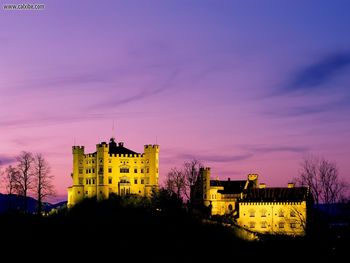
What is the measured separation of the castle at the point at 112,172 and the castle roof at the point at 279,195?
45.2 feet

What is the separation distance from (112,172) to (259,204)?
20771mm

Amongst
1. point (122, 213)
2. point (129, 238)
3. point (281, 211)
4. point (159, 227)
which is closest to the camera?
point (129, 238)

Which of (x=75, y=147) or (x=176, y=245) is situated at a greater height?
(x=75, y=147)

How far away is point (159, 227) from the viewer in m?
73.4

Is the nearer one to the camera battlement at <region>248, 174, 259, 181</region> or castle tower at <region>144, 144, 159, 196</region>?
castle tower at <region>144, 144, 159, 196</region>

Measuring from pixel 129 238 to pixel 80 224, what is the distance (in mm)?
6379

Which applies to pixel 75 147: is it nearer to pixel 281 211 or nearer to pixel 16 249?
pixel 281 211

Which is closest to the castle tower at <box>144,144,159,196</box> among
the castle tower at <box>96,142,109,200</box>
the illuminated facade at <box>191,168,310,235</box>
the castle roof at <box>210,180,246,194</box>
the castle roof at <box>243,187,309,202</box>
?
the castle tower at <box>96,142,109,200</box>

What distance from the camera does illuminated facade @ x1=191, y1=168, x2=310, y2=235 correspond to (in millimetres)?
86250

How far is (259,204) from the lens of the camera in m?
87.6

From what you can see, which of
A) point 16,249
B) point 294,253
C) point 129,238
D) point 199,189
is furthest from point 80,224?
point 199,189

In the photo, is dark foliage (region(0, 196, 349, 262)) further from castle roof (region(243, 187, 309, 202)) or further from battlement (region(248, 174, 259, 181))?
battlement (region(248, 174, 259, 181))

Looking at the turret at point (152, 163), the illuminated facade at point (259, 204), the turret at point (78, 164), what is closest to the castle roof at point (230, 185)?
the illuminated facade at point (259, 204)

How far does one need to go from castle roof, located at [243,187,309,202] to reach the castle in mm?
13783
